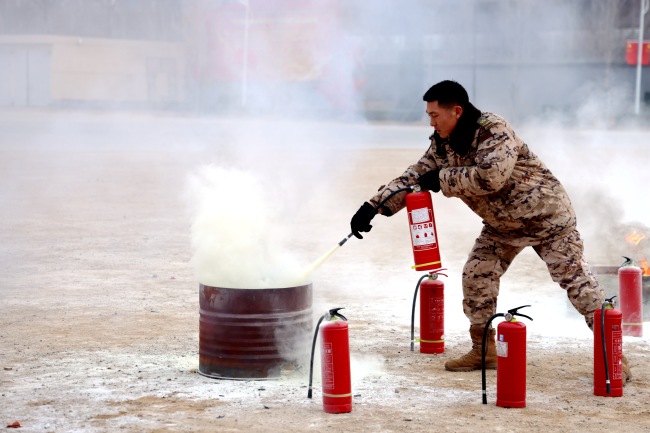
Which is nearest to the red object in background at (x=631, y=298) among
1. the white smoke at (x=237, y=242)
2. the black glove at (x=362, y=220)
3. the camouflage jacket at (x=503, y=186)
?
the camouflage jacket at (x=503, y=186)

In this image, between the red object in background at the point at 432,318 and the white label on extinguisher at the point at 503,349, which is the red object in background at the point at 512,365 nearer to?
the white label on extinguisher at the point at 503,349

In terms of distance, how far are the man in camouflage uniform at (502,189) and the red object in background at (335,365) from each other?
987 mm

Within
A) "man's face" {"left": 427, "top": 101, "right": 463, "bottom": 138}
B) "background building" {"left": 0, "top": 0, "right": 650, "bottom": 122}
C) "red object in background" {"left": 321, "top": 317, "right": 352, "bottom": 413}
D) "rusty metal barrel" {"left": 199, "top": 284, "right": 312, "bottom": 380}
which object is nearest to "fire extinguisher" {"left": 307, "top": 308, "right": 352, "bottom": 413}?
"red object in background" {"left": 321, "top": 317, "right": 352, "bottom": 413}

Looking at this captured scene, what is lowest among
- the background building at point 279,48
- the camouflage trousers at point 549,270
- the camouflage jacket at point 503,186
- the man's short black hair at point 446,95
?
the camouflage trousers at point 549,270

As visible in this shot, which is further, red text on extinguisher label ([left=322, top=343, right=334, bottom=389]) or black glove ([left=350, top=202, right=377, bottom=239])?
black glove ([left=350, top=202, right=377, bottom=239])

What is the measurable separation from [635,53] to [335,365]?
36726 mm

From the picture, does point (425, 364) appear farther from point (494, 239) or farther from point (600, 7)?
point (600, 7)

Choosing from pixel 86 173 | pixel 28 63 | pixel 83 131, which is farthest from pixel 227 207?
pixel 83 131

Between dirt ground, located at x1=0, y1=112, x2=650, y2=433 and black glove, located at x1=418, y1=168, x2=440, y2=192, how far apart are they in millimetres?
1224

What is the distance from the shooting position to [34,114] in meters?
24.2

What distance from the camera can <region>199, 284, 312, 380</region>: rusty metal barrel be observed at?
20.0ft

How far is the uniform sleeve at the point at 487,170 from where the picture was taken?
6.02 m

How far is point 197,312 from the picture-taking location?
28.0 ft

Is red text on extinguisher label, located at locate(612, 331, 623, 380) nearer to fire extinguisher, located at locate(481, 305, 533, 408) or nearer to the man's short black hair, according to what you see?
fire extinguisher, located at locate(481, 305, 533, 408)
